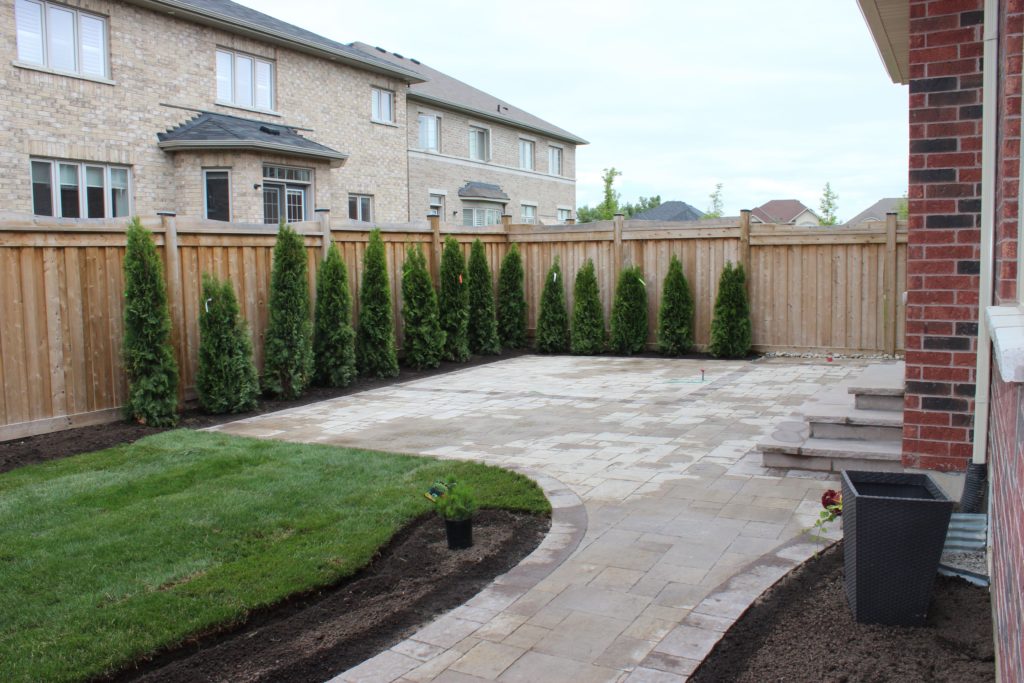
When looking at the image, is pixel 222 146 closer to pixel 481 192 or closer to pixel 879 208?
pixel 481 192

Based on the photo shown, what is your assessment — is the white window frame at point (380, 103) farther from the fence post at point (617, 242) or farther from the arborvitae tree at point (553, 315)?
the fence post at point (617, 242)

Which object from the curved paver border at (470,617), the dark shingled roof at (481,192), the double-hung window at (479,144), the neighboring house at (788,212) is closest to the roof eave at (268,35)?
the dark shingled roof at (481,192)

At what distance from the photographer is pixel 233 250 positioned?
30.7 feet

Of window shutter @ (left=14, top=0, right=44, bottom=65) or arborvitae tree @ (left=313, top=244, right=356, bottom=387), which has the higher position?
window shutter @ (left=14, top=0, right=44, bottom=65)

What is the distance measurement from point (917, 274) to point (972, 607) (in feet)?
6.00

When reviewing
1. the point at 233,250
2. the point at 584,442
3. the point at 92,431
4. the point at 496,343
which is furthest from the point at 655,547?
the point at 496,343

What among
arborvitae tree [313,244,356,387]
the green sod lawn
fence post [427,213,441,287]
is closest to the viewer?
the green sod lawn

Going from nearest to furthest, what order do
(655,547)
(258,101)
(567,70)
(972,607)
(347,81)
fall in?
(972,607), (655,547), (258,101), (347,81), (567,70)

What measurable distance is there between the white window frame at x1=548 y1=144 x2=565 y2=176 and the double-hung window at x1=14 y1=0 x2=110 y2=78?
18.2 m

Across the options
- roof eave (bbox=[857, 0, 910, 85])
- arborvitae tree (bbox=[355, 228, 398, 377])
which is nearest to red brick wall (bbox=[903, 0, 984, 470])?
roof eave (bbox=[857, 0, 910, 85])

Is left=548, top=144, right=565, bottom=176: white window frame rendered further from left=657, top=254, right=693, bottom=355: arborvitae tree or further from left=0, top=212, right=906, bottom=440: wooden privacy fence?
left=657, top=254, right=693, bottom=355: arborvitae tree

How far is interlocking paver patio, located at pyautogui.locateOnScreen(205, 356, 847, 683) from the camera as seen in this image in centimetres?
327

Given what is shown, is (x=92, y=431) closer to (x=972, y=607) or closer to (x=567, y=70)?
(x=972, y=607)

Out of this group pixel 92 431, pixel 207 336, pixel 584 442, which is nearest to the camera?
pixel 584 442
